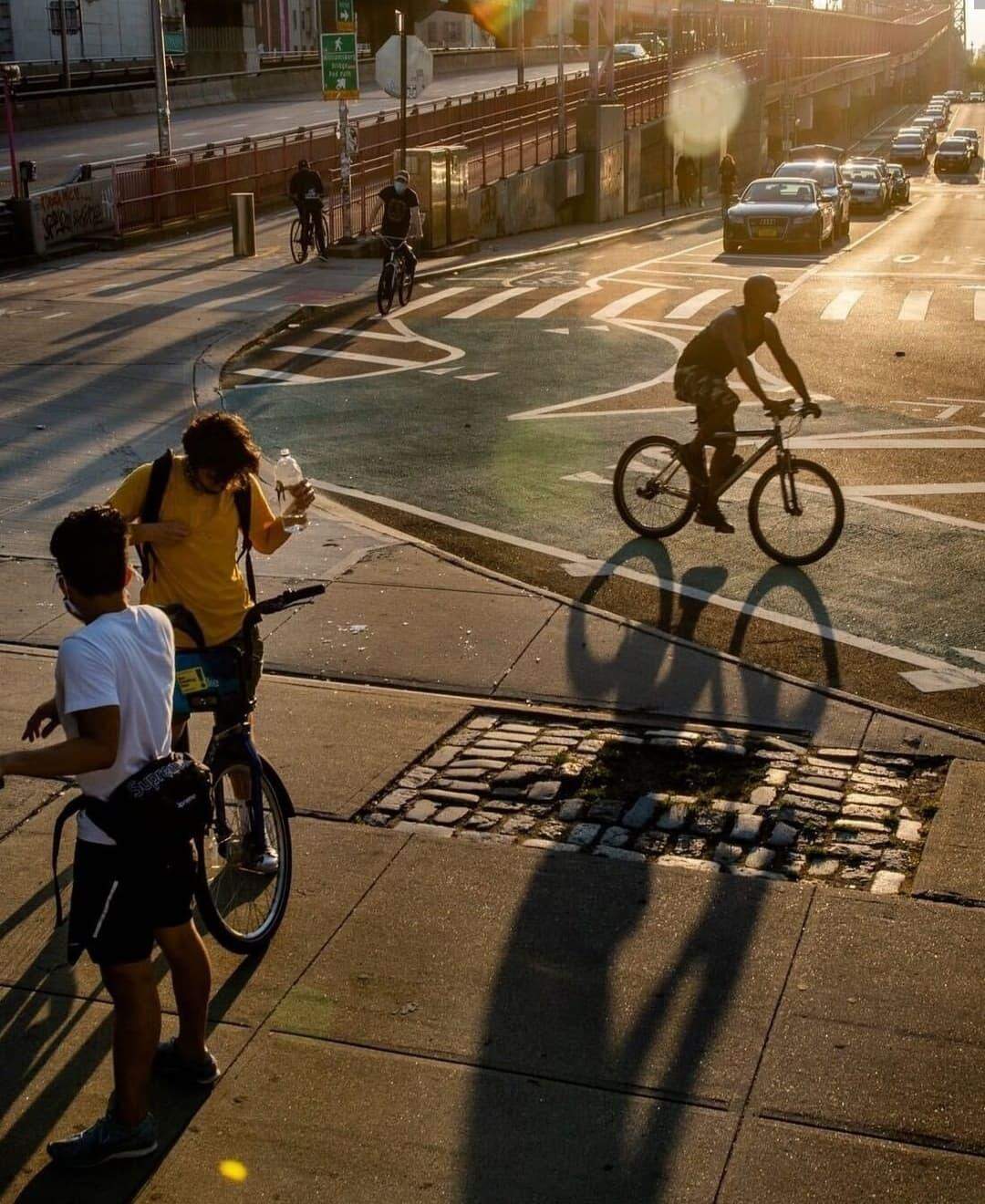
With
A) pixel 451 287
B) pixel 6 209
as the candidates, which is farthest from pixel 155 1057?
pixel 6 209

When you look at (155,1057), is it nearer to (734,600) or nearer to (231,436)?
(231,436)

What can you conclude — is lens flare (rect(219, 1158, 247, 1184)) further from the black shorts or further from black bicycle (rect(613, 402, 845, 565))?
black bicycle (rect(613, 402, 845, 565))

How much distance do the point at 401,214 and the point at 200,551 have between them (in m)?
19.3

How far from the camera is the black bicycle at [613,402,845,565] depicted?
11289mm

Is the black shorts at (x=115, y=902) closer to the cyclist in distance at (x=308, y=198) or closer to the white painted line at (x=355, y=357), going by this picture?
the white painted line at (x=355, y=357)

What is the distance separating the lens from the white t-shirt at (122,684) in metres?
4.30

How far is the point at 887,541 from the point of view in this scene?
12.0 metres

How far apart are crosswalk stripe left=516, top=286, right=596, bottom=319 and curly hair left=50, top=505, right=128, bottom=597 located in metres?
20.7

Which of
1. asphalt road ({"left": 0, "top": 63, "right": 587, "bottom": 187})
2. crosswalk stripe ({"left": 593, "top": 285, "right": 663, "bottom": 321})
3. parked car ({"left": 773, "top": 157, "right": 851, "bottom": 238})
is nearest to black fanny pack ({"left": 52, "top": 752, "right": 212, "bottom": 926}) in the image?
crosswalk stripe ({"left": 593, "top": 285, "right": 663, "bottom": 321})

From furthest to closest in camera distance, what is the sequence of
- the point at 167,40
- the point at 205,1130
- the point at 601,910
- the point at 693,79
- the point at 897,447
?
the point at 167,40, the point at 693,79, the point at 897,447, the point at 601,910, the point at 205,1130

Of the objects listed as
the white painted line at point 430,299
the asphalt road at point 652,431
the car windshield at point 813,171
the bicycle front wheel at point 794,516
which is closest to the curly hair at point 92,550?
the asphalt road at point 652,431

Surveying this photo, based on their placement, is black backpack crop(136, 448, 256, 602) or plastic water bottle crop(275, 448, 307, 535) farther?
plastic water bottle crop(275, 448, 307, 535)

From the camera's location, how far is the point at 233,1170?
4.56 m

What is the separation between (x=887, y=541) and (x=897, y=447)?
3625mm
